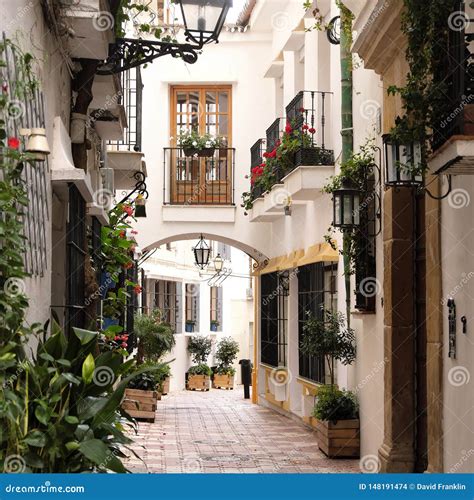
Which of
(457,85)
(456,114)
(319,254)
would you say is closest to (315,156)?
(319,254)

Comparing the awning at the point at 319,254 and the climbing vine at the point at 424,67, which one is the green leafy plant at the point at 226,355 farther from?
the climbing vine at the point at 424,67

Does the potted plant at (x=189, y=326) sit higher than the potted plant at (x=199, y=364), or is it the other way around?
the potted plant at (x=189, y=326)

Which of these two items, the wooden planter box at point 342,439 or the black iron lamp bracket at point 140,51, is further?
the wooden planter box at point 342,439

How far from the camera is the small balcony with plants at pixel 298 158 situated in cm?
1505

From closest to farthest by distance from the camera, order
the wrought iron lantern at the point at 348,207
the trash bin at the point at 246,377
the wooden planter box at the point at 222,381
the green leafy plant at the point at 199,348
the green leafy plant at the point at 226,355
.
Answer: the wrought iron lantern at the point at 348,207, the trash bin at the point at 246,377, the green leafy plant at the point at 199,348, the wooden planter box at the point at 222,381, the green leafy plant at the point at 226,355

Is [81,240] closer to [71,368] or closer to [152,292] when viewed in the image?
[71,368]

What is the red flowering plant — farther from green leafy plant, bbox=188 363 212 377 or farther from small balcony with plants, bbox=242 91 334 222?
green leafy plant, bbox=188 363 212 377

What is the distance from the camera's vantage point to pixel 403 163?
8.19 m

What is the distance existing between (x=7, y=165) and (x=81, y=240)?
165 inches

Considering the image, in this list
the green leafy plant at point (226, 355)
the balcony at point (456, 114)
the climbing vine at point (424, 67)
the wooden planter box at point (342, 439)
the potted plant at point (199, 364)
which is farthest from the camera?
the green leafy plant at point (226, 355)

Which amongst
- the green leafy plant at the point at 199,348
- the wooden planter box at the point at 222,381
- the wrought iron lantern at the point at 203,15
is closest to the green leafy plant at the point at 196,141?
the wrought iron lantern at the point at 203,15

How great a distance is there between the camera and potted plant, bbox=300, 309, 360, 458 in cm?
1232

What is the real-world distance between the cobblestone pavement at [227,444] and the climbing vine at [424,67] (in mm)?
3314

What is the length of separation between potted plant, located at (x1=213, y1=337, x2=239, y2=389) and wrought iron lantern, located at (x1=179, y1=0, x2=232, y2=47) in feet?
83.0
